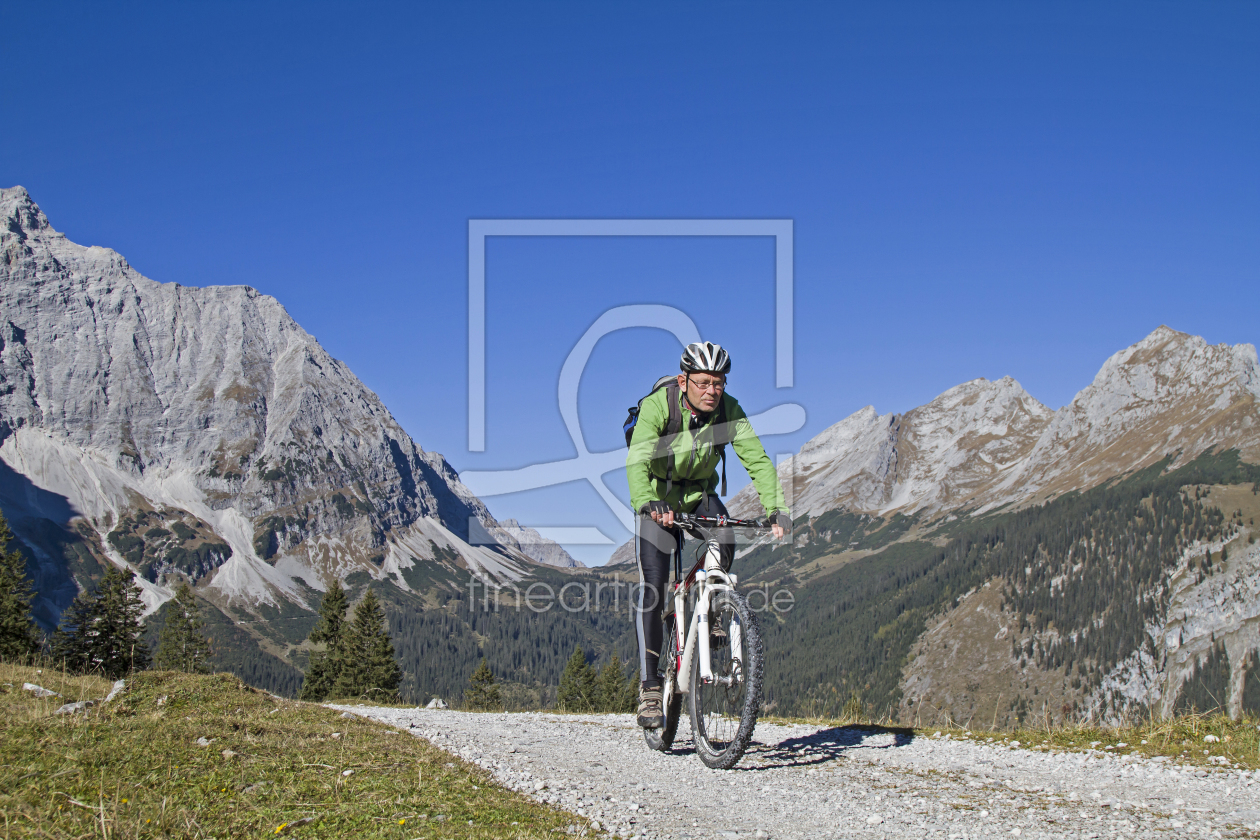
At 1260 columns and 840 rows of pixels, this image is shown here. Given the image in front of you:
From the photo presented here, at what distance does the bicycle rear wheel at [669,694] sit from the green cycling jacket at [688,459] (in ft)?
4.80

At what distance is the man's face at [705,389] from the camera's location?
8.58 meters

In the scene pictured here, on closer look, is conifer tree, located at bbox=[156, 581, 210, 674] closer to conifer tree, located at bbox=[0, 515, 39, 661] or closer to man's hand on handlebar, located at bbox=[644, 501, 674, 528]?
conifer tree, located at bbox=[0, 515, 39, 661]

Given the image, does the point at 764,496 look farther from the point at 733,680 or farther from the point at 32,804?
the point at 32,804

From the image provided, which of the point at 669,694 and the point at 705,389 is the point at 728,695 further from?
the point at 705,389

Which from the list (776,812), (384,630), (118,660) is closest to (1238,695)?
(384,630)

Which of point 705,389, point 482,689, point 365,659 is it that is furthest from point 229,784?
point 482,689

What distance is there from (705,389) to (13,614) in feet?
161

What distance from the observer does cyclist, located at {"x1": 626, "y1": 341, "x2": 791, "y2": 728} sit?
8.62m

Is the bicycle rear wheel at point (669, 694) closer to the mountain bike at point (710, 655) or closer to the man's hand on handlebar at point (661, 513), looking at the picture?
the mountain bike at point (710, 655)

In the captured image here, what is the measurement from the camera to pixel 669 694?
883 centimetres

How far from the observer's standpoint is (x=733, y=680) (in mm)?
8086

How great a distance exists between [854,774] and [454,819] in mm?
4033

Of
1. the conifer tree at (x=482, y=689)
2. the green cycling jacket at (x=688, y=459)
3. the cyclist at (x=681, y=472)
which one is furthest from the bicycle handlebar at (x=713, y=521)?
the conifer tree at (x=482, y=689)

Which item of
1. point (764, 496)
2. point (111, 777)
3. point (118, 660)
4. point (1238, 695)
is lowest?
point (1238, 695)
